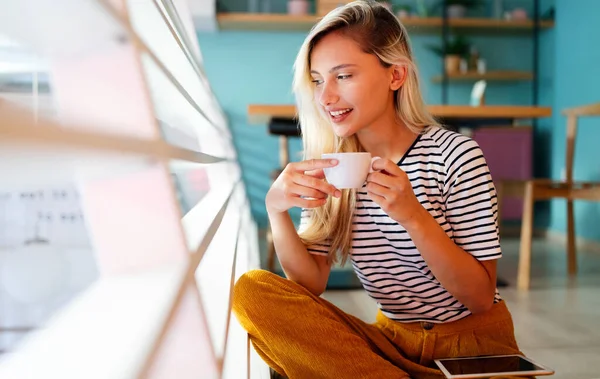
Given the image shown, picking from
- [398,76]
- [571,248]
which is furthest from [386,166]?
[571,248]

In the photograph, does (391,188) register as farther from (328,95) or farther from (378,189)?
(328,95)

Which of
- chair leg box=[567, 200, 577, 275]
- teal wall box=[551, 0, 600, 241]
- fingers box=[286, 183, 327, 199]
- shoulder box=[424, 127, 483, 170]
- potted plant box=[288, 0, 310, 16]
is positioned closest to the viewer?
fingers box=[286, 183, 327, 199]

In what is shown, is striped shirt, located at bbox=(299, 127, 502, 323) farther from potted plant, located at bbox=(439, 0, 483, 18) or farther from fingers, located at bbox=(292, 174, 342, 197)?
potted plant, located at bbox=(439, 0, 483, 18)

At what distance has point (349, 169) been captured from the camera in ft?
2.81

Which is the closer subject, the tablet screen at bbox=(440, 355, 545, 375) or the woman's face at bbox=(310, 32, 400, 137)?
the tablet screen at bbox=(440, 355, 545, 375)

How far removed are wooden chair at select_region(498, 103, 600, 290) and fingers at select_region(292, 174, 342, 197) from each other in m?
1.74

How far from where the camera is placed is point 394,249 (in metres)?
1.16

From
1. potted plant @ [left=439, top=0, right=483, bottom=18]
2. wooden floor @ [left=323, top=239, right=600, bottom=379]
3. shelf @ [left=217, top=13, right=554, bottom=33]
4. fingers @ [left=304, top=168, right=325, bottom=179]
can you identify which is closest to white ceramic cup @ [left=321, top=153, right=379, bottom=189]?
fingers @ [left=304, top=168, right=325, bottom=179]

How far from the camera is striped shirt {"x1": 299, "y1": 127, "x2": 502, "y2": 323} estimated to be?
1.05 meters

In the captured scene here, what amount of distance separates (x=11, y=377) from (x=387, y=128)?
0.97m

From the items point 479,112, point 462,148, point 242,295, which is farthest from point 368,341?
point 479,112

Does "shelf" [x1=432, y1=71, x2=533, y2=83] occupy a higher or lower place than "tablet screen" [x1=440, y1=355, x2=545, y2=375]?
higher

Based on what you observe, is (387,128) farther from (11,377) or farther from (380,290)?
(11,377)

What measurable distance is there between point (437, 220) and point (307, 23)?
3576mm
